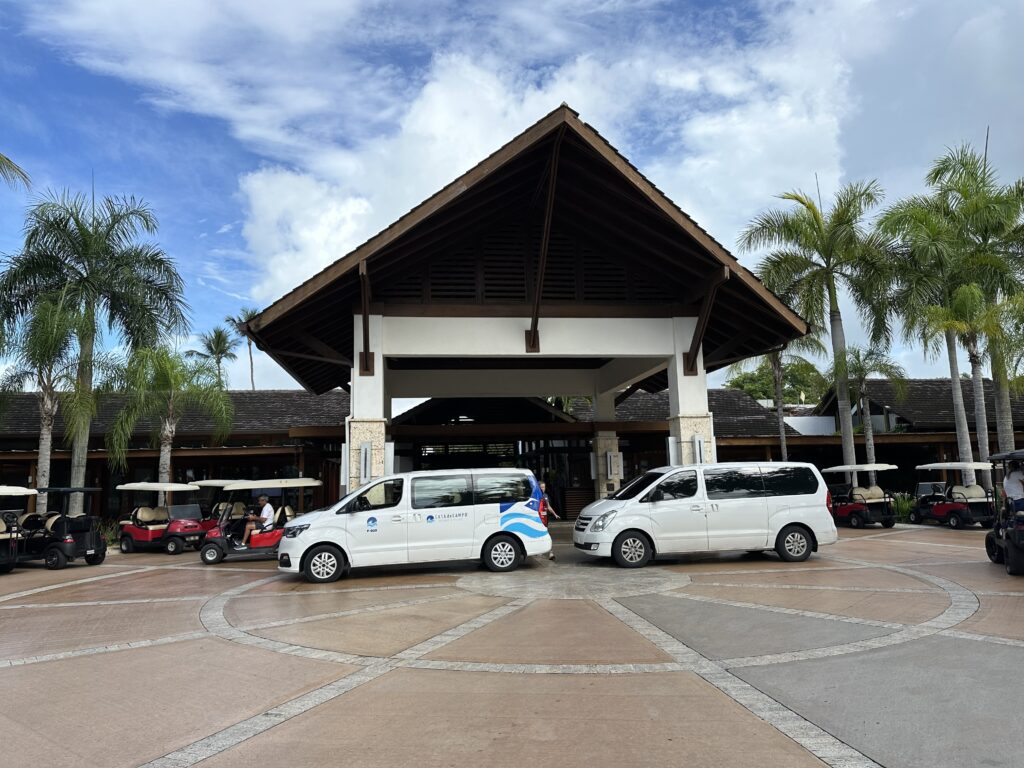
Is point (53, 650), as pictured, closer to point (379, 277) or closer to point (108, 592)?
point (108, 592)

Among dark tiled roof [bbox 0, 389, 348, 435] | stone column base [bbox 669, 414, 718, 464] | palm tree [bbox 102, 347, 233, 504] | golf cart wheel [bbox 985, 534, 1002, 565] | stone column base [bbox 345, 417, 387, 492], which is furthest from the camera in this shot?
dark tiled roof [bbox 0, 389, 348, 435]

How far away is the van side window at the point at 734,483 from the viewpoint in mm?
11758

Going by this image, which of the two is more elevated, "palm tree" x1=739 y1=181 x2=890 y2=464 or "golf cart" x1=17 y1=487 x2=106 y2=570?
"palm tree" x1=739 y1=181 x2=890 y2=464

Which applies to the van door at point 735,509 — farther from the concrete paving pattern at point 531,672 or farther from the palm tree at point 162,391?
the palm tree at point 162,391

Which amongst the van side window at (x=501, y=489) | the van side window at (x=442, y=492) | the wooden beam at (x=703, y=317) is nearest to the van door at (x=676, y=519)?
the van side window at (x=501, y=489)

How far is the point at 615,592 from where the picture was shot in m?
9.46

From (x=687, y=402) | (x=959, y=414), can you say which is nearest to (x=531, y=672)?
(x=687, y=402)

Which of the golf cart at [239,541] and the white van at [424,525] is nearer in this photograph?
the white van at [424,525]

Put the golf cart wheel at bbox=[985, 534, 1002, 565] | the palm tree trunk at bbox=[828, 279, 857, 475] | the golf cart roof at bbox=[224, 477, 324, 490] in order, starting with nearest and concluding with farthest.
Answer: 1. the golf cart wheel at bbox=[985, 534, 1002, 565]
2. the golf cart roof at bbox=[224, 477, 324, 490]
3. the palm tree trunk at bbox=[828, 279, 857, 475]

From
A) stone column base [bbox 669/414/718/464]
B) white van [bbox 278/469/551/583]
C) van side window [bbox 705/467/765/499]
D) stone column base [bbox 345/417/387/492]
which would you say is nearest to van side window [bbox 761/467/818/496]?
van side window [bbox 705/467/765/499]

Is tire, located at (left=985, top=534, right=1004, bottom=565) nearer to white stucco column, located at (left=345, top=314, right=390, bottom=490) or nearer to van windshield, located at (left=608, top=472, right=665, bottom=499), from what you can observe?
van windshield, located at (left=608, top=472, right=665, bottom=499)

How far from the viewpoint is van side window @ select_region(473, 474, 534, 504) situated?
37.3ft

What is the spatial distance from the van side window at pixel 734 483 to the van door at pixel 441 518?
3.99 metres

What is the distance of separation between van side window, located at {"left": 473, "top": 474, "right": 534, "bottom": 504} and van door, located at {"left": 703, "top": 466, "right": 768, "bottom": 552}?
3.01 meters
